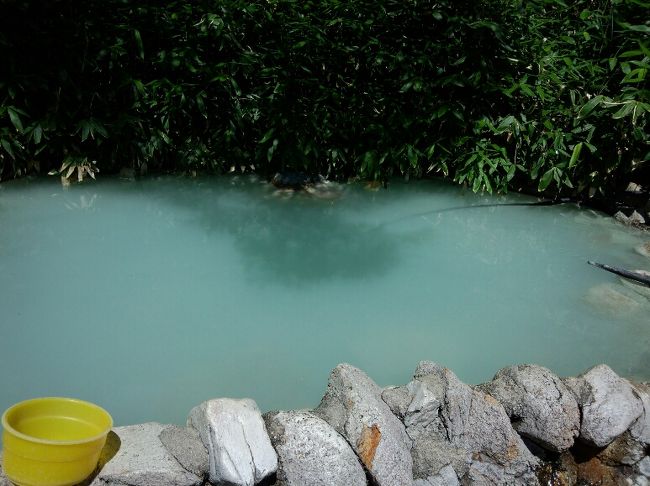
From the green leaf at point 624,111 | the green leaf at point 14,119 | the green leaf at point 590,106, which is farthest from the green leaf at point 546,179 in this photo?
the green leaf at point 14,119

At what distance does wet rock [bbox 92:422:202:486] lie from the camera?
1937 mm

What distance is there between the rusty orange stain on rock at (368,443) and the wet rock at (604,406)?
86 centimetres

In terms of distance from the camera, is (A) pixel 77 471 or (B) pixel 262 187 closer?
(A) pixel 77 471

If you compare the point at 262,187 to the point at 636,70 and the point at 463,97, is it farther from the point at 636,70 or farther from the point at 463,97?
the point at 636,70

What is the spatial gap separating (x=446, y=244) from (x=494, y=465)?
1763 millimetres

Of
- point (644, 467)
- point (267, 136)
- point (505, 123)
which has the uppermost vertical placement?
point (505, 123)

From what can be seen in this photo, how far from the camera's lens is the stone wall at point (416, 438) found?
6.64 feet

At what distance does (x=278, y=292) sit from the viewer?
334 centimetres

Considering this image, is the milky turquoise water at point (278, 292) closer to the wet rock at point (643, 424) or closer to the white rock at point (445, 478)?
the wet rock at point (643, 424)

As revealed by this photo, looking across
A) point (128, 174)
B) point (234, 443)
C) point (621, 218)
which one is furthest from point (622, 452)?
point (128, 174)

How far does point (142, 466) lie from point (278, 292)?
147 centimetres

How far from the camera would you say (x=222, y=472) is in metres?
1.98

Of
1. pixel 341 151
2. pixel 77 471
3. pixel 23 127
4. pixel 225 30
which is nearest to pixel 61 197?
pixel 23 127

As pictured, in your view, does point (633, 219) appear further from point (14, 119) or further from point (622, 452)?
point (14, 119)
